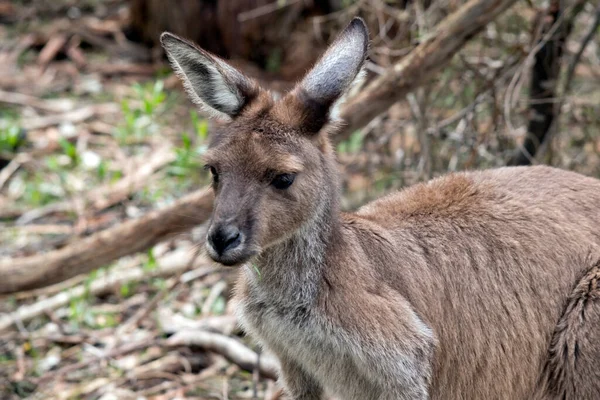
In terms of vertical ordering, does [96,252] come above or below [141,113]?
above

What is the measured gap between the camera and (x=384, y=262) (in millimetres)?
4270

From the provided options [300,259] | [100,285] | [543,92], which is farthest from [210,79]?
[100,285]

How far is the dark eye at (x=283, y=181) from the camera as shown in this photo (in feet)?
13.1

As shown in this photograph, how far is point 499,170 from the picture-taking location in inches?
184

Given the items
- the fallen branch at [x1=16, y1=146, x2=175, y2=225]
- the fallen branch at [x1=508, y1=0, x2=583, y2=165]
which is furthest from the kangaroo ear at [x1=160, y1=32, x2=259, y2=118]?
the fallen branch at [x1=16, y1=146, x2=175, y2=225]

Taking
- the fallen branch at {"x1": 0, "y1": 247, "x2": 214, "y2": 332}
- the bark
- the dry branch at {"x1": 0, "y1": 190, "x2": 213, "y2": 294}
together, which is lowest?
the fallen branch at {"x1": 0, "y1": 247, "x2": 214, "y2": 332}

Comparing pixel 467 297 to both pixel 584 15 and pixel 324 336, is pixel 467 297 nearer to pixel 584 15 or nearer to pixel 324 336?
pixel 324 336

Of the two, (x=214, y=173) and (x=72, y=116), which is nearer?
(x=214, y=173)

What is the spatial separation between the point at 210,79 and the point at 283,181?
0.63 meters

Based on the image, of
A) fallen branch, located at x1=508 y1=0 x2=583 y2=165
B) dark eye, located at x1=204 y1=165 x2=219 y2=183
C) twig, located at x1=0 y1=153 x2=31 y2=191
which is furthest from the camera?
twig, located at x1=0 y1=153 x2=31 y2=191

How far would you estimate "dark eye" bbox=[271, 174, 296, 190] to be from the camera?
13.1ft

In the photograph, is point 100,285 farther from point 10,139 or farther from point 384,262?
point 384,262

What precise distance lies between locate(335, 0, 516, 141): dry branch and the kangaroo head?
4.99 ft

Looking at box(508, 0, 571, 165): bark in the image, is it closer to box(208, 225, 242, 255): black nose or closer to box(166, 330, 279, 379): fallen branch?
box(166, 330, 279, 379): fallen branch
